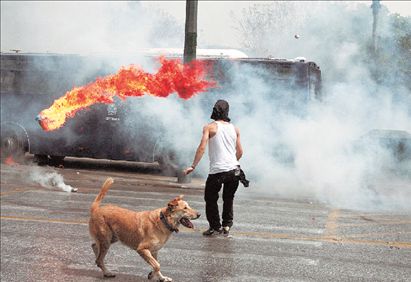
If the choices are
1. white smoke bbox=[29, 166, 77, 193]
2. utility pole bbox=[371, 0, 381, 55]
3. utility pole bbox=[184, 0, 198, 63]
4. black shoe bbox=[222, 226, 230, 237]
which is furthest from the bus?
black shoe bbox=[222, 226, 230, 237]

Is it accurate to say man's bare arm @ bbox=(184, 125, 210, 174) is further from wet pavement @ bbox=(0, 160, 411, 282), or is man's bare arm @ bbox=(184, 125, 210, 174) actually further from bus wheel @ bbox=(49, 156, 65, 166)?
bus wheel @ bbox=(49, 156, 65, 166)

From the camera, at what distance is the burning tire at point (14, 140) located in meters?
20.4

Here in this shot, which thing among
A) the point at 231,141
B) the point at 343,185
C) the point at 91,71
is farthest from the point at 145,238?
the point at 91,71

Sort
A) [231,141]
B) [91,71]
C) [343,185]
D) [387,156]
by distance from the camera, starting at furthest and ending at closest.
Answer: [91,71]
[387,156]
[343,185]
[231,141]

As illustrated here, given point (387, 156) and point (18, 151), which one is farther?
point (18, 151)

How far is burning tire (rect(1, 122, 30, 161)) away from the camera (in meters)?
20.4

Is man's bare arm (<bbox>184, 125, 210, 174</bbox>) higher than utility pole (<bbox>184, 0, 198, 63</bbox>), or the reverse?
utility pole (<bbox>184, 0, 198, 63</bbox>)

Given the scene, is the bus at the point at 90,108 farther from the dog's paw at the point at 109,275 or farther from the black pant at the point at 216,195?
the dog's paw at the point at 109,275

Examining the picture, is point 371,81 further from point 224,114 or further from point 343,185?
point 224,114

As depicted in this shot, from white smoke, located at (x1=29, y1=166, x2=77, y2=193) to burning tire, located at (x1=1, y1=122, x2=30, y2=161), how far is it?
1805 millimetres

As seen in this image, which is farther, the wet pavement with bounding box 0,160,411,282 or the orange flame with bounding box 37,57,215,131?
the orange flame with bounding box 37,57,215,131

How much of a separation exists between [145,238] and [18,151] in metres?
14.3

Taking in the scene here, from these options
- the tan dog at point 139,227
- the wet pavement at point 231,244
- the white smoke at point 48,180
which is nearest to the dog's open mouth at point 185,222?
the tan dog at point 139,227

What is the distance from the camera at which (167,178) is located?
18.7 meters
